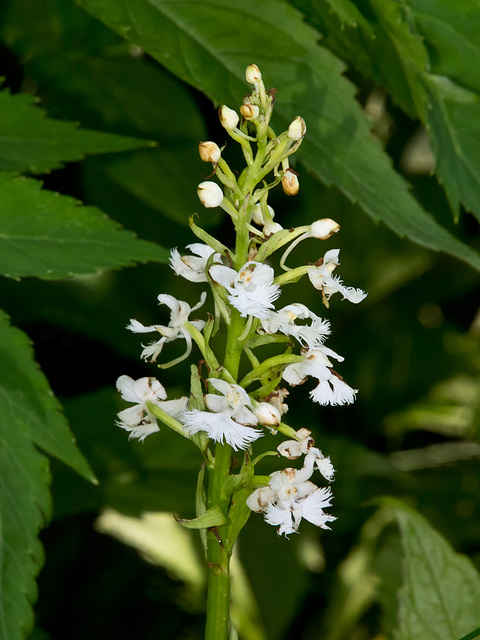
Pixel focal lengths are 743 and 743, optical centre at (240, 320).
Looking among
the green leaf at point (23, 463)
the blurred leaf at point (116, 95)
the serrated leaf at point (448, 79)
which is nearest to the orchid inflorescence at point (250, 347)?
the green leaf at point (23, 463)

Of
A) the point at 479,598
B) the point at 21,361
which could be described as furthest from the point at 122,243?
the point at 479,598

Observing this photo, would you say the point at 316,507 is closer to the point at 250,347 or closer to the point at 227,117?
the point at 250,347

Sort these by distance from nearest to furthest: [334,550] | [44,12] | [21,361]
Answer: [21,361] < [44,12] < [334,550]

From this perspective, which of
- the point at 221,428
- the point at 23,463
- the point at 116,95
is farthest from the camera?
the point at 116,95

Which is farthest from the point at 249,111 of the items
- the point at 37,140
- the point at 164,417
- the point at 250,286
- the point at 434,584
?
the point at 434,584

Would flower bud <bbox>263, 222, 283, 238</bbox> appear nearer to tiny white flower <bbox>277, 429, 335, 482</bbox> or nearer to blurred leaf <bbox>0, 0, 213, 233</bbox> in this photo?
tiny white flower <bbox>277, 429, 335, 482</bbox>

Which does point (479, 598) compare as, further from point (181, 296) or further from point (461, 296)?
point (461, 296)
